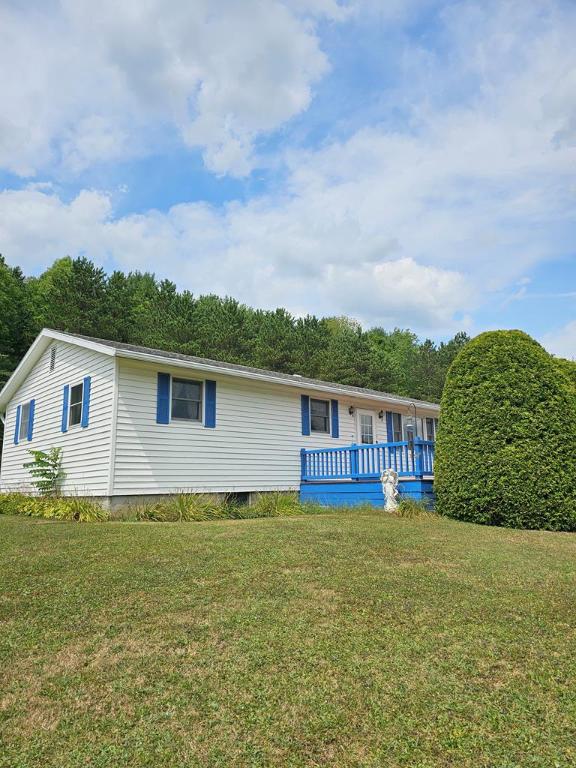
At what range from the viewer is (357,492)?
12.2 meters

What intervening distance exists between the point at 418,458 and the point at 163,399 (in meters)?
5.93

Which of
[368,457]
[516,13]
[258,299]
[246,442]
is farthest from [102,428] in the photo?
[258,299]

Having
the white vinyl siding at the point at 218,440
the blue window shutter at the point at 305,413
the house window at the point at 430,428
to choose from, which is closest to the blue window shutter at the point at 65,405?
the white vinyl siding at the point at 218,440

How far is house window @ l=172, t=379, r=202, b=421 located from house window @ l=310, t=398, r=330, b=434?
3.93m

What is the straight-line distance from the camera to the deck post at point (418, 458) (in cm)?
1150

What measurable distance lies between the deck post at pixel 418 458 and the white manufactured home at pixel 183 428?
2cm

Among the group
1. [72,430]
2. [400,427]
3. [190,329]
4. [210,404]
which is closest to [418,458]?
[210,404]

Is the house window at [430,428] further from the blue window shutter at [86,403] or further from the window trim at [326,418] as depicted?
the blue window shutter at [86,403]

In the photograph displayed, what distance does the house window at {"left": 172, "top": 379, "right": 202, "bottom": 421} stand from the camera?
11742 millimetres

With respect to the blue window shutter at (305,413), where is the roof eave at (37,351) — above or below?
above

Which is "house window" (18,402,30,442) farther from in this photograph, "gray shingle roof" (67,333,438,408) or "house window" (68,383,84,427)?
"house window" (68,383,84,427)

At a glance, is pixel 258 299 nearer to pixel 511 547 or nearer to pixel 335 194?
pixel 335 194

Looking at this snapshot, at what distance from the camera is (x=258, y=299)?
138 ft

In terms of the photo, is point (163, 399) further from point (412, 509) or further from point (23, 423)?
point (23, 423)
